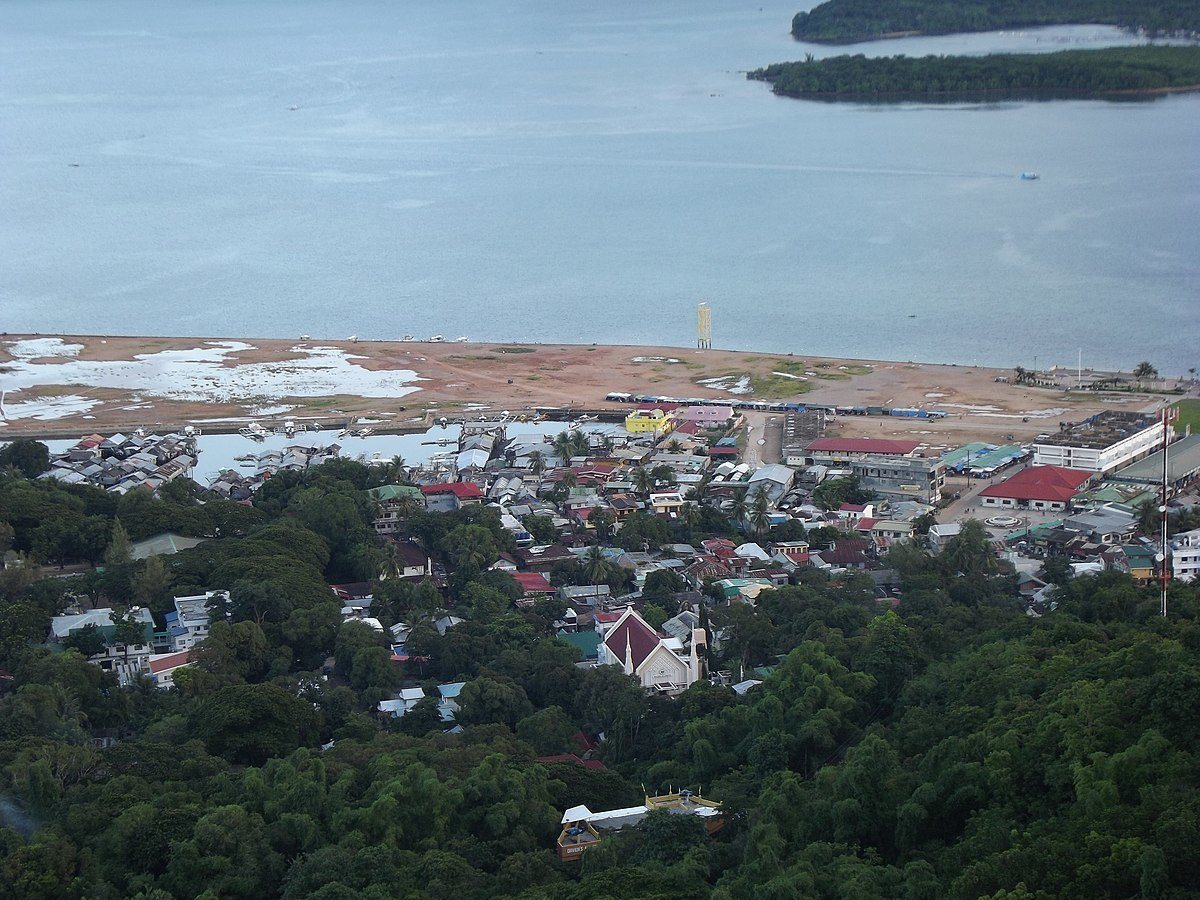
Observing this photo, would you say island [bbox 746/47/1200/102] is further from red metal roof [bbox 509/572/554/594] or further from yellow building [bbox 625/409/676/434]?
red metal roof [bbox 509/572/554/594]

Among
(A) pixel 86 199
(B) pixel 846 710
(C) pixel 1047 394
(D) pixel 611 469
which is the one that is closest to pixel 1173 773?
(B) pixel 846 710

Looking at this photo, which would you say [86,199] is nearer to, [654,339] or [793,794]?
[654,339]

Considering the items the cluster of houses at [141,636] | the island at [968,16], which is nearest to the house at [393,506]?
the cluster of houses at [141,636]

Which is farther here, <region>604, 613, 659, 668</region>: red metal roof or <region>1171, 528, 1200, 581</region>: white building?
<region>1171, 528, 1200, 581</region>: white building

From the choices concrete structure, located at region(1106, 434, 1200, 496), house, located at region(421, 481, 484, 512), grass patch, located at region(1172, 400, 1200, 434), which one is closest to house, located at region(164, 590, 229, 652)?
house, located at region(421, 481, 484, 512)

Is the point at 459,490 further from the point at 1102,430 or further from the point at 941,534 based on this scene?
the point at 1102,430

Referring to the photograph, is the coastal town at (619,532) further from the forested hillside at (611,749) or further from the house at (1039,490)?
the forested hillside at (611,749)
